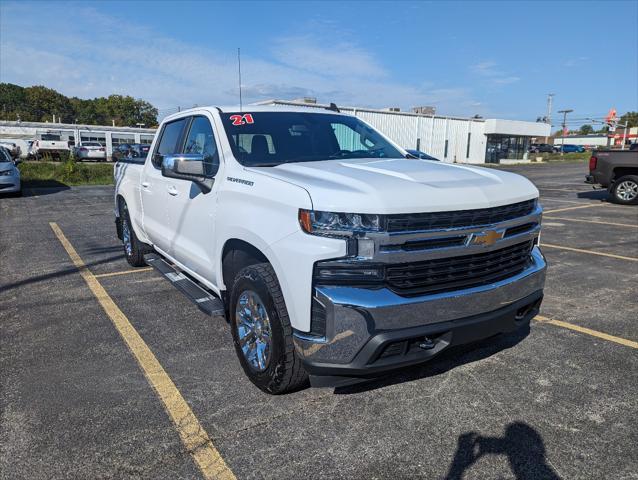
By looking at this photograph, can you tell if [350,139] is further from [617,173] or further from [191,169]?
[617,173]

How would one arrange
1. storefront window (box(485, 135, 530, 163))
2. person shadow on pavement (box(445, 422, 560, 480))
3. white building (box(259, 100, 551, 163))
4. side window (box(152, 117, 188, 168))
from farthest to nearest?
storefront window (box(485, 135, 530, 163)) < white building (box(259, 100, 551, 163)) < side window (box(152, 117, 188, 168)) < person shadow on pavement (box(445, 422, 560, 480))

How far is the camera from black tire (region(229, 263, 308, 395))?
289 cm

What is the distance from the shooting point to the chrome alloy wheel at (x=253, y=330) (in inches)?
123

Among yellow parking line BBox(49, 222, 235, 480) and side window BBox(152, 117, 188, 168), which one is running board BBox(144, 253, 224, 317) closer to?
yellow parking line BBox(49, 222, 235, 480)

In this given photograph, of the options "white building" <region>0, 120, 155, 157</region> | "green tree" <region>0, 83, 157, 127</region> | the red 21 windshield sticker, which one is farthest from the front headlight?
"green tree" <region>0, 83, 157, 127</region>

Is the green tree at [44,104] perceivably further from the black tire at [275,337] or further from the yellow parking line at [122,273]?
the black tire at [275,337]

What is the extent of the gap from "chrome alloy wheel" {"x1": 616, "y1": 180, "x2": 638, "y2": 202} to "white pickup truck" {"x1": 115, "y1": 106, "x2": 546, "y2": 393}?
42.0ft

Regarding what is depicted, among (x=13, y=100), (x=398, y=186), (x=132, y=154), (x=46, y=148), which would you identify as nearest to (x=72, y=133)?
(x=46, y=148)

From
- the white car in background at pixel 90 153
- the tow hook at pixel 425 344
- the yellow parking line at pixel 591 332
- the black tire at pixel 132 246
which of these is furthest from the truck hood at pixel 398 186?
the white car in background at pixel 90 153

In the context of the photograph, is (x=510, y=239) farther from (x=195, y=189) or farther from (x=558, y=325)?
(x=195, y=189)

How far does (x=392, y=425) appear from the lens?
291 centimetres

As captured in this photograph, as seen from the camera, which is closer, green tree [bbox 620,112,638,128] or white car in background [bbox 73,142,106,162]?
white car in background [bbox 73,142,106,162]

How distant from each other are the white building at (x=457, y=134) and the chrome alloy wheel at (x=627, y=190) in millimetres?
20889

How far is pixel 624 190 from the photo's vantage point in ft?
46.5
